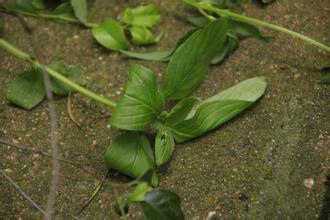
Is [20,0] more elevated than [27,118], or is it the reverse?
[20,0]

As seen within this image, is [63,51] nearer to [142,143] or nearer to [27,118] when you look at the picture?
[27,118]

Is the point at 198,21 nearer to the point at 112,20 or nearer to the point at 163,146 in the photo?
the point at 112,20

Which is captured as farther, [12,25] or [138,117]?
[12,25]

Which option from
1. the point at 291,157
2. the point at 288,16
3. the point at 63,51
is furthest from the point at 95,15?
the point at 291,157

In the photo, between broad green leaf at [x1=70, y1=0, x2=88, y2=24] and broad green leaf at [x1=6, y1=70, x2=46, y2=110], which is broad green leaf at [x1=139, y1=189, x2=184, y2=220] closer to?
broad green leaf at [x1=6, y1=70, x2=46, y2=110]

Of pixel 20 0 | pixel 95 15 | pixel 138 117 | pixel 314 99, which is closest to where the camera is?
pixel 138 117

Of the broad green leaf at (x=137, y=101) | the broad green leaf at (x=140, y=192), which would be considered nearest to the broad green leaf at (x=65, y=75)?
the broad green leaf at (x=137, y=101)

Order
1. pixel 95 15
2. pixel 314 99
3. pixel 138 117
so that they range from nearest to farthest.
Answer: pixel 138 117 → pixel 314 99 → pixel 95 15

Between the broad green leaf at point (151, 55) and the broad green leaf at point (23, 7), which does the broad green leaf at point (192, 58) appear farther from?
the broad green leaf at point (23, 7)
